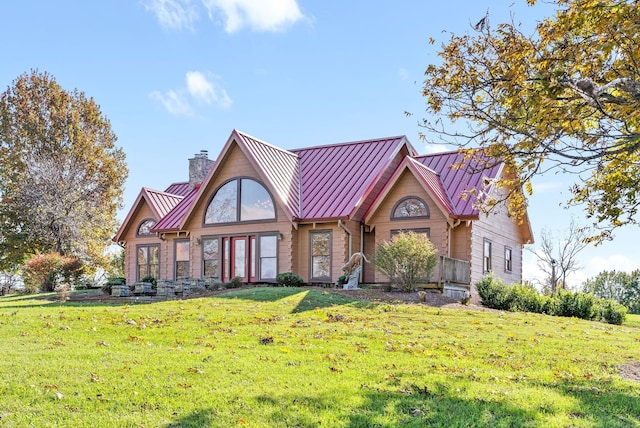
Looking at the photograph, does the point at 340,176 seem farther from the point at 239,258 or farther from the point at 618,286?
the point at 618,286

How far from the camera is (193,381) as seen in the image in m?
7.56

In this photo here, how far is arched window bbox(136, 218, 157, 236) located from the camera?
30.8 meters

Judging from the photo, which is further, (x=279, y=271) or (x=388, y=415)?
(x=279, y=271)

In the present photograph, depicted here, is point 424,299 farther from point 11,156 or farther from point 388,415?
point 11,156

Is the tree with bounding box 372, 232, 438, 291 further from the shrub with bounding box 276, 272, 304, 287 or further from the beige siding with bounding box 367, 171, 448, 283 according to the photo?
the shrub with bounding box 276, 272, 304, 287

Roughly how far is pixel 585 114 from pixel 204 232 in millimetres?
19242

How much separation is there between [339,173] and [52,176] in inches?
911

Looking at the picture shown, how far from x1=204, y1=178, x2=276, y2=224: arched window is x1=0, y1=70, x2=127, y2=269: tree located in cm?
1798

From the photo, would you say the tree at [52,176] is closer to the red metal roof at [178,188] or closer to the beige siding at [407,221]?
the red metal roof at [178,188]

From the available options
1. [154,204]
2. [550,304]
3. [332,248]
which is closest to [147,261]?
[154,204]

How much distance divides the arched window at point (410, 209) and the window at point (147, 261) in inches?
504

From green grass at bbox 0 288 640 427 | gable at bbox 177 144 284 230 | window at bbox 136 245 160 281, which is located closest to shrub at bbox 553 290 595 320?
green grass at bbox 0 288 640 427

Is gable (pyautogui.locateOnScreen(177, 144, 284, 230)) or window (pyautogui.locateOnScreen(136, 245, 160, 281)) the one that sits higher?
gable (pyautogui.locateOnScreen(177, 144, 284, 230))

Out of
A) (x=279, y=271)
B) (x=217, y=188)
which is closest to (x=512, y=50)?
(x=279, y=271)
